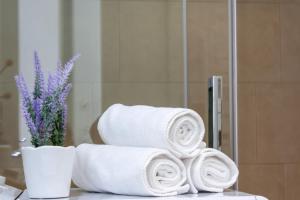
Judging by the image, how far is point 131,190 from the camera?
2.92 ft

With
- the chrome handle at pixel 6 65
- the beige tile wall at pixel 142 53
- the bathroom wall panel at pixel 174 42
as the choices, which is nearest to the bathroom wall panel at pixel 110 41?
the beige tile wall at pixel 142 53

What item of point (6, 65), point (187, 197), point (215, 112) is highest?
point (6, 65)

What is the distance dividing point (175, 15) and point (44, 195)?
1.08 meters

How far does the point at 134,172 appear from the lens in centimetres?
88

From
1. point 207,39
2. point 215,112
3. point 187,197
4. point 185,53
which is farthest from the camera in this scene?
point 185,53

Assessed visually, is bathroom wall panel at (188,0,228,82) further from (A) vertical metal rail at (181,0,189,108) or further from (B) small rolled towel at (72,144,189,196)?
(B) small rolled towel at (72,144,189,196)

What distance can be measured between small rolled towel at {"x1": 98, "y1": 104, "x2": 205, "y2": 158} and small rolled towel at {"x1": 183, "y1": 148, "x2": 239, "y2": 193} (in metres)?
0.02
